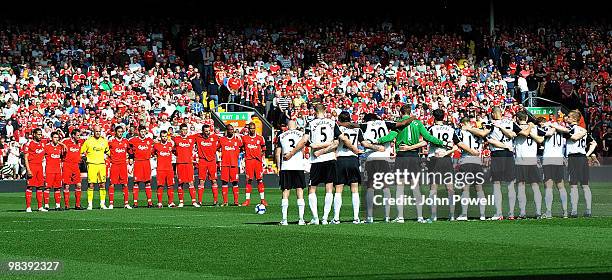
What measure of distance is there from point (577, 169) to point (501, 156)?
1.45 meters

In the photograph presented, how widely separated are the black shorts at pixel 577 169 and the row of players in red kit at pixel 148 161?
786cm

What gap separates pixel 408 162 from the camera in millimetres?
20297

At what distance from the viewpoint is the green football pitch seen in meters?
13.3

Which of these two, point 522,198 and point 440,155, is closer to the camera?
point 440,155

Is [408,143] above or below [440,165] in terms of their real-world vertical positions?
above

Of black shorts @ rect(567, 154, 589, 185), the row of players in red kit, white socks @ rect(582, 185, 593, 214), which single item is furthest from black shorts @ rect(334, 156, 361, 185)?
the row of players in red kit

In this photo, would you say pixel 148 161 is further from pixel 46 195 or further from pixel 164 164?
pixel 46 195

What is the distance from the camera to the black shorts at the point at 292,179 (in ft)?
66.9

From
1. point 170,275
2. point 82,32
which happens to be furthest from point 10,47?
point 170,275

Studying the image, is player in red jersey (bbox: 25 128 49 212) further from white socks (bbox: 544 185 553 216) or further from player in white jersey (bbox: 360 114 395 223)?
white socks (bbox: 544 185 553 216)

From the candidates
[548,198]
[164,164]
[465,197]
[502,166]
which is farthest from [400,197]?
[164,164]

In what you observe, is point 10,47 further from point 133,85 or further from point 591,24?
point 591,24

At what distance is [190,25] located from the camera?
46.6m

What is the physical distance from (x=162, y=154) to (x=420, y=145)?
1015cm
